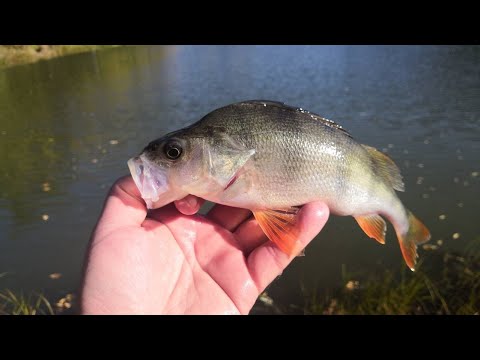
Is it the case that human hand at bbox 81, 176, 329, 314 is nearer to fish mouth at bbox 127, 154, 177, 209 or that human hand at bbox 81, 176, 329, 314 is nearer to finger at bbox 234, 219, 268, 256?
finger at bbox 234, 219, 268, 256

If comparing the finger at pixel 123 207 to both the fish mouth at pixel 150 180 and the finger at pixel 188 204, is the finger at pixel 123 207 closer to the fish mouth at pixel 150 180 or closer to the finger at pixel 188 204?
the fish mouth at pixel 150 180

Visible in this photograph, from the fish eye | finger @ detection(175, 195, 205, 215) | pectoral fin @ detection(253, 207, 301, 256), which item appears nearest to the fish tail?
pectoral fin @ detection(253, 207, 301, 256)

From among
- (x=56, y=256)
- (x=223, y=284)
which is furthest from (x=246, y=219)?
(x=56, y=256)

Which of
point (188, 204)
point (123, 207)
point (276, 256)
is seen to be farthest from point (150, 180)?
point (276, 256)

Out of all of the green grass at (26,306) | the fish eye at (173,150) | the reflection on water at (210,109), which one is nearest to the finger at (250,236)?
the fish eye at (173,150)

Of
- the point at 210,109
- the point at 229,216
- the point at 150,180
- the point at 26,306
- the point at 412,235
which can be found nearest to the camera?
the point at 150,180

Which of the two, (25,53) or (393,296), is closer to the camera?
(393,296)

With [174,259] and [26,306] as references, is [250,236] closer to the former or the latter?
[174,259]
